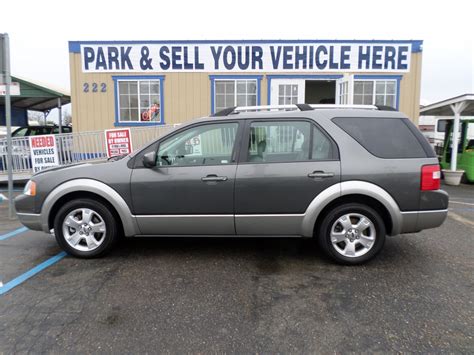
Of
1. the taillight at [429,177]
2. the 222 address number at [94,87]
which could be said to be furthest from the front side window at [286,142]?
the 222 address number at [94,87]

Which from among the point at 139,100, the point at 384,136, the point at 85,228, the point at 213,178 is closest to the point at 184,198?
the point at 213,178

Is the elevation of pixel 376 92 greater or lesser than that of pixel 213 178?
greater

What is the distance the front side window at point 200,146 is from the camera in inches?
153

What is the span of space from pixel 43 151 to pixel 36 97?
18.5ft

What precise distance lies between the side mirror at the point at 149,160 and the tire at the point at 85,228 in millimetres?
709

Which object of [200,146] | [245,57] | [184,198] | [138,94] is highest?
[245,57]

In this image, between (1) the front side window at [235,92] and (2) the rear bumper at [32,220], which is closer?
(2) the rear bumper at [32,220]

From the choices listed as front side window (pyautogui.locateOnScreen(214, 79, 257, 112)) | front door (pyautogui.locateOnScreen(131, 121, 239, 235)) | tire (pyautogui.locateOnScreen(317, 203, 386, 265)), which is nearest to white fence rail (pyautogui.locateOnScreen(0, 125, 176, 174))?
front side window (pyautogui.locateOnScreen(214, 79, 257, 112))

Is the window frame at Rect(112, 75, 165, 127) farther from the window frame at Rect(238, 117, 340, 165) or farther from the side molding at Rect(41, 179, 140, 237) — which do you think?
the window frame at Rect(238, 117, 340, 165)

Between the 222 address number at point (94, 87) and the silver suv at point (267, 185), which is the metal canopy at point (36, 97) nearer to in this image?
the 222 address number at point (94, 87)

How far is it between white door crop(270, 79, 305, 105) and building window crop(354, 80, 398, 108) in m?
1.79

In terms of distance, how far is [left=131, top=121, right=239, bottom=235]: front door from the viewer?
3775mm

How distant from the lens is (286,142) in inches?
152

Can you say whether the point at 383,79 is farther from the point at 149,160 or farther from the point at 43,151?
the point at 43,151
